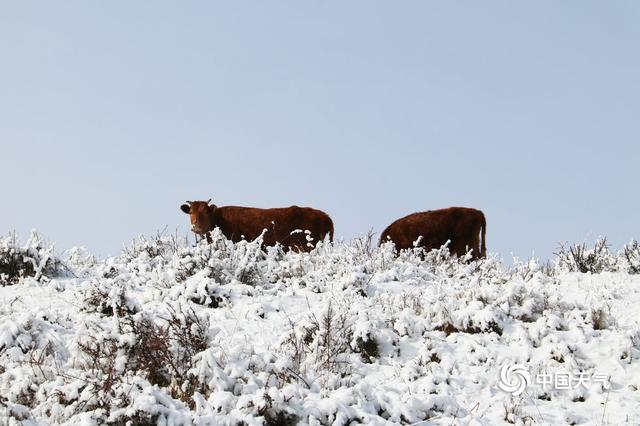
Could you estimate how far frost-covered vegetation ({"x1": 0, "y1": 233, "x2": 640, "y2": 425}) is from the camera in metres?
5.28

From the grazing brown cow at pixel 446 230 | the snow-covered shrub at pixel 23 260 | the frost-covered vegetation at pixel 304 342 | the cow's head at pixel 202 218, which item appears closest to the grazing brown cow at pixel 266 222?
the cow's head at pixel 202 218

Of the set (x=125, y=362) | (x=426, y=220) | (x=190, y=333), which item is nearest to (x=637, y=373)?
(x=190, y=333)

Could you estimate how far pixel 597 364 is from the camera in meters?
6.50

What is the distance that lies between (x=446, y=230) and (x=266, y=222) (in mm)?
4210

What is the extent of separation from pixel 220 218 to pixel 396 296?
918cm

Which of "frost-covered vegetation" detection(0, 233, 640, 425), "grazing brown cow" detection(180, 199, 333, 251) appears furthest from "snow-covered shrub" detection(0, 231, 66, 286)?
"grazing brown cow" detection(180, 199, 333, 251)

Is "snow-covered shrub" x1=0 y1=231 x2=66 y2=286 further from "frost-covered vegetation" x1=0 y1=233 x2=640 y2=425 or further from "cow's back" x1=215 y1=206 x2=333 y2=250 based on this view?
"cow's back" x1=215 y1=206 x2=333 y2=250

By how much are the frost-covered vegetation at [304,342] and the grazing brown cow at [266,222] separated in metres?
6.00

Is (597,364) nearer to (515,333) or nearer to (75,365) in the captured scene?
(515,333)

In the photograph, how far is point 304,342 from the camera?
684 cm

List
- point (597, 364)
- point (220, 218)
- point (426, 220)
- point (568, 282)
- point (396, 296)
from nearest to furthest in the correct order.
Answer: point (597, 364) → point (396, 296) → point (568, 282) → point (426, 220) → point (220, 218)

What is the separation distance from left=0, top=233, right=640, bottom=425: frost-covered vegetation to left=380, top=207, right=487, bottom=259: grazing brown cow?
5.18 meters

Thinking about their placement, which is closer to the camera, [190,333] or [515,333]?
[190,333]

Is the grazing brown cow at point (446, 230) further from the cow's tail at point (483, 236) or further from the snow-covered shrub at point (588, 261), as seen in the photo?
the snow-covered shrub at point (588, 261)
